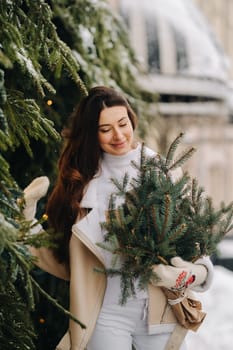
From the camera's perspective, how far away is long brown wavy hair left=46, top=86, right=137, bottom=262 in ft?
10.5

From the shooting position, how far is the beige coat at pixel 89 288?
3.08 metres

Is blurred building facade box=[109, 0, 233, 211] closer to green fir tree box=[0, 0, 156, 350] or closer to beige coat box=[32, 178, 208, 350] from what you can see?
green fir tree box=[0, 0, 156, 350]

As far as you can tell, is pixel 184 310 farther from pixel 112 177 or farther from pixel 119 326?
pixel 112 177

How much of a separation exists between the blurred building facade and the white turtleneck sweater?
313 inches

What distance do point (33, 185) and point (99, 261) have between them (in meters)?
0.36

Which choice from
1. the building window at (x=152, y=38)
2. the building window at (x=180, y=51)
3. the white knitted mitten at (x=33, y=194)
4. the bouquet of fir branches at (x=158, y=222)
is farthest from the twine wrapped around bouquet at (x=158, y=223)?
the building window at (x=152, y=38)

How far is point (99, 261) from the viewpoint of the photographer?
3150 mm

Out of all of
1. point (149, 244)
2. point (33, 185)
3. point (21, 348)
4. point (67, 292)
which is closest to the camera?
point (21, 348)

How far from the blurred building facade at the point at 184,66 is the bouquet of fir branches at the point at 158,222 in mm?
8131

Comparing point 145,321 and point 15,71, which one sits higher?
point 15,71

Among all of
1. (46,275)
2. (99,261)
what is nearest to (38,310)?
(46,275)

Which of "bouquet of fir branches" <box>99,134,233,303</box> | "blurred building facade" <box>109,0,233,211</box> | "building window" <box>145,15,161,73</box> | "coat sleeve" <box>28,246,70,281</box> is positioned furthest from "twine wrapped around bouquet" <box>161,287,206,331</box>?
"building window" <box>145,15,161,73</box>

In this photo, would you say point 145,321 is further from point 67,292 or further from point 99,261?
point 67,292

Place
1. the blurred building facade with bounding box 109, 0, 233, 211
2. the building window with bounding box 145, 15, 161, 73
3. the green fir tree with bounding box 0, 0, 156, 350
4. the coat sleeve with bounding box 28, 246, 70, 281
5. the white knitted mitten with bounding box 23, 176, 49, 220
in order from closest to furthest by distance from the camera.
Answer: the green fir tree with bounding box 0, 0, 156, 350 < the white knitted mitten with bounding box 23, 176, 49, 220 < the coat sleeve with bounding box 28, 246, 70, 281 < the blurred building facade with bounding box 109, 0, 233, 211 < the building window with bounding box 145, 15, 161, 73
